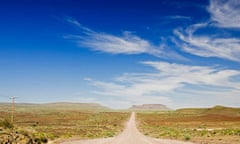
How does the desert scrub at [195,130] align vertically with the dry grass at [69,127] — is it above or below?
below

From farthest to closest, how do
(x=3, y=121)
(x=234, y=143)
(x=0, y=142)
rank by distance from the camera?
1. (x=234, y=143)
2. (x=3, y=121)
3. (x=0, y=142)

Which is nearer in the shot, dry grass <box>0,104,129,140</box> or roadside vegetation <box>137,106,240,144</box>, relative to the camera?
roadside vegetation <box>137,106,240,144</box>

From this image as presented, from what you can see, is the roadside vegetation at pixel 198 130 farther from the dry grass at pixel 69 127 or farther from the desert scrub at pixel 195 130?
the dry grass at pixel 69 127

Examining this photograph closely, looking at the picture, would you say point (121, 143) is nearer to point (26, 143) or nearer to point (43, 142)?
point (43, 142)

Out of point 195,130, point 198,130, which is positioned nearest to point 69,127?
point 195,130

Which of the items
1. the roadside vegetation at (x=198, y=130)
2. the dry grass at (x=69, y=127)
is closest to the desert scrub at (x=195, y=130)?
→ the roadside vegetation at (x=198, y=130)

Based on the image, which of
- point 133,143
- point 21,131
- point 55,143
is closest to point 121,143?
point 133,143

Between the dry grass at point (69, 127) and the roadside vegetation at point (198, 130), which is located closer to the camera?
the roadside vegetation at point (198, 130)

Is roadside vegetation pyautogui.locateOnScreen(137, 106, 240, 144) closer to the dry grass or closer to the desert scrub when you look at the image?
the desert scrub

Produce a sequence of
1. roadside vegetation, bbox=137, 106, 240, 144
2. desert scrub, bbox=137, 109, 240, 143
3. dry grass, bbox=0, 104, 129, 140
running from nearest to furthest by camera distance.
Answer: roadside vegetation, bbox=137, 106, 240, 144, desert scrub, bbox=137, 109, 240, 143, dry grass, bbox=0, 104, 129, 140

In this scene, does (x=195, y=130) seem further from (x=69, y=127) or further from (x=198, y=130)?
(x=69, y=127)

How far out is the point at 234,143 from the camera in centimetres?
3344

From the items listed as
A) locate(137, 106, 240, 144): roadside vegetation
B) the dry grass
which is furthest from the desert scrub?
the dry grass

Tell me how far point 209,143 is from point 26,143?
719 inches
